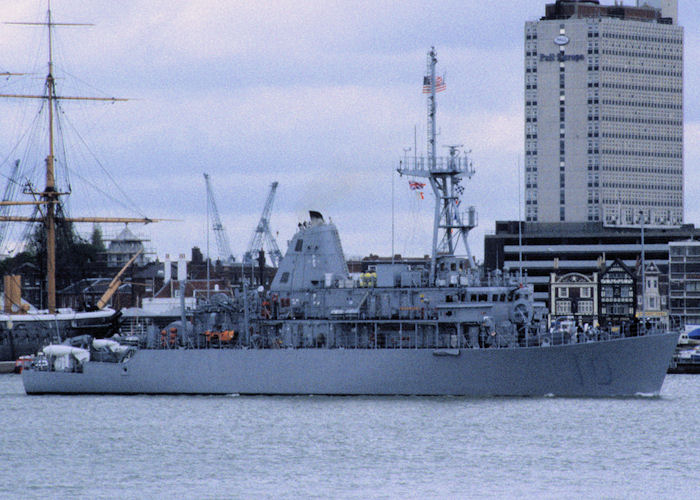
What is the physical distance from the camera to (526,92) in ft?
529

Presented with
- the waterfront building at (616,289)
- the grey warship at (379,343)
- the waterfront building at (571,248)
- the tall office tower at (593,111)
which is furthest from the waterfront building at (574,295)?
the grey warship at (379,343)

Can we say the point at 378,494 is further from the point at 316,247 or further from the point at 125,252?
the point at 125,252

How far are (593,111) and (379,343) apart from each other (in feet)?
358

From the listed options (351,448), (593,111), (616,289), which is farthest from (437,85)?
(593,111)

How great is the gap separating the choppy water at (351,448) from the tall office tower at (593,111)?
105m

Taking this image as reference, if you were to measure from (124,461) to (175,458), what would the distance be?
5.06 ft

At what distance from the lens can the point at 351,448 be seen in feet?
141

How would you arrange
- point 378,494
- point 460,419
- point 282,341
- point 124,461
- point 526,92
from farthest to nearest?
point 526,92 < point 282,341 < point 460,419 < point 124,461 < point 378,494

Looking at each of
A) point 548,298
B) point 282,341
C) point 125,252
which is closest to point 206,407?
point 282,341

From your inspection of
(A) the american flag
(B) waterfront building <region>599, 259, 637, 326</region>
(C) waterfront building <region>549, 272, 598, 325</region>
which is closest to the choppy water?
(A) the american flag

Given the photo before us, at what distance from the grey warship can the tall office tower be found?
10205 centimetres

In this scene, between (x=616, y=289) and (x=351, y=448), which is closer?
(x=351, y=448)

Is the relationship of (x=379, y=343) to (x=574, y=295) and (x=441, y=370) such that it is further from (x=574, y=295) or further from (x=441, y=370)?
(x=574, y=295)

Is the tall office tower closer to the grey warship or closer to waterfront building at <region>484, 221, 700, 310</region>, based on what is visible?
waterfront building at <region>484, 221, 700, 310</region>
